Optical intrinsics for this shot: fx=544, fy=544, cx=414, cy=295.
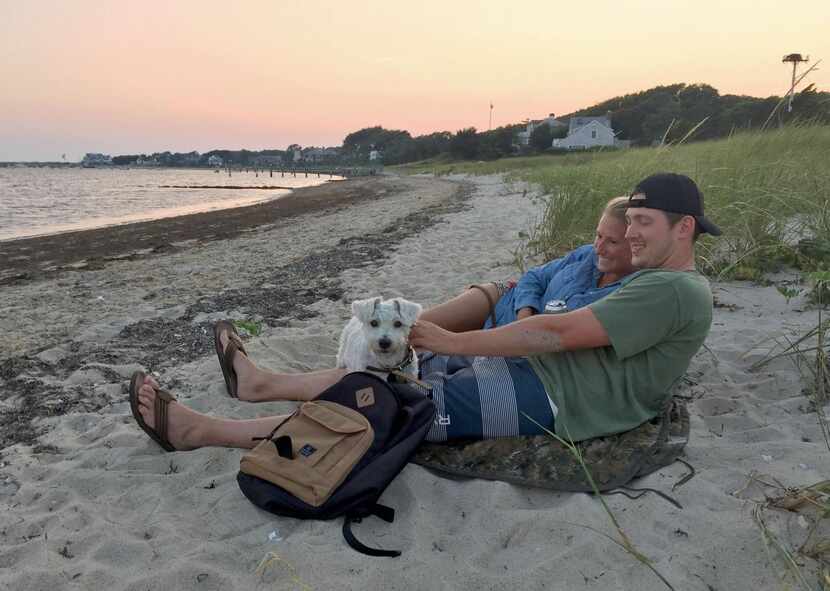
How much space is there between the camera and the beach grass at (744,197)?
5.21 metres

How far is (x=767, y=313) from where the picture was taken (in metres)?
4.55

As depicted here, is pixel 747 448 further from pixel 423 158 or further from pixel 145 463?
pixel 423 158

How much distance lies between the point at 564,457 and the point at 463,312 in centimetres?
144

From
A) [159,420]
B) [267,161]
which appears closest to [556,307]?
[159,420]

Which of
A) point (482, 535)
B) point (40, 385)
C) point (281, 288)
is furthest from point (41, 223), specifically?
point (482, 535)

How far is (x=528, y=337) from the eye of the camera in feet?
8.75

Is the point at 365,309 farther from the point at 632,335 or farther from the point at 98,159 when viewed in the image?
the point at 98,159

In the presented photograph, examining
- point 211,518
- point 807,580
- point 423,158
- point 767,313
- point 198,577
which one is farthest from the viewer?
point 423,158

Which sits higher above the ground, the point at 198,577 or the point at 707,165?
the point at 707,165

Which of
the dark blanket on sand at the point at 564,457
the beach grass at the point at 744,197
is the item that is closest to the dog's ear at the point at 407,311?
the dark blanket on sand at the point at 564,457

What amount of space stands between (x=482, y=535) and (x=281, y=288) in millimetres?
5280

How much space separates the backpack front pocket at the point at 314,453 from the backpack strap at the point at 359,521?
153 millimetres

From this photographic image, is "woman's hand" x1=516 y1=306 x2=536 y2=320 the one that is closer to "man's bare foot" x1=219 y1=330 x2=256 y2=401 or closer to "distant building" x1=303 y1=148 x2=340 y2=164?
"man's bare foot" x1=219 y1=330 x2=256 y2=401

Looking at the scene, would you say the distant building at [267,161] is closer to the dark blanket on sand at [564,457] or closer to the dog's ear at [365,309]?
the dog's ear at [365,309]
